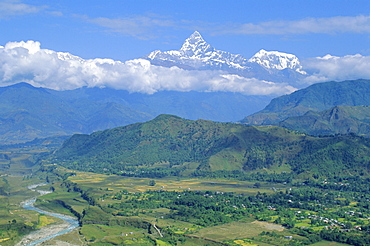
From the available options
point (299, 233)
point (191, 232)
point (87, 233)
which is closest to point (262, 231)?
point (299, 233)

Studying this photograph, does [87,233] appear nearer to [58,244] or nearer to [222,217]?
[58,244]

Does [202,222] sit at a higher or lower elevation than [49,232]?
lower

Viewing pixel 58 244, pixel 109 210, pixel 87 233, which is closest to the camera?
pixel 58 244

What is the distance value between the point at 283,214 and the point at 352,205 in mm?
34511

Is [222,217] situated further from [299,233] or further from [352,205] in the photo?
[352,205]

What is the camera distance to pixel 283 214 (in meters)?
174

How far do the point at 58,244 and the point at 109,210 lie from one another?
44.2 metres

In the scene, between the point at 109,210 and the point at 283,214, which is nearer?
the point at 283,214

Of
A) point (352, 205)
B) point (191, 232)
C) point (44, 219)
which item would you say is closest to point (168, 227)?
point (191, 232)

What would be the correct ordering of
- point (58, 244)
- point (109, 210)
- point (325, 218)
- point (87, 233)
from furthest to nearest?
point (109, 210) < point (325, 218) < point (87, 233) < point (58, 244)

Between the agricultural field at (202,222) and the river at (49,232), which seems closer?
the agricultural field at (202,222)

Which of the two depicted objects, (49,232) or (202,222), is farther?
(202,222)

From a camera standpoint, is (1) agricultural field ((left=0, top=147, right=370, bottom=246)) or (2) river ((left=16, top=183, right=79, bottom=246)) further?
(2) river ((left=16, top=183, right=79, bottom=246))

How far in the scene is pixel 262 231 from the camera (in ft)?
492
